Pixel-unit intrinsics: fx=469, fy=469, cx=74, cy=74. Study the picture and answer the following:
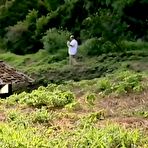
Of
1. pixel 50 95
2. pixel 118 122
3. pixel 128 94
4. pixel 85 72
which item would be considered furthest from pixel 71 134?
pixel 85 72

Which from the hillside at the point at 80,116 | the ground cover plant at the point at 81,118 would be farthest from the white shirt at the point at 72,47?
the ground cover plant at the point at 81,118

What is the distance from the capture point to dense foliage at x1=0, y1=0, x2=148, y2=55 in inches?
824

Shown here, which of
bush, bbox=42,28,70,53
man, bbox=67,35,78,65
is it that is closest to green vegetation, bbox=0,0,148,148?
bush, bbox=42,28,70,53

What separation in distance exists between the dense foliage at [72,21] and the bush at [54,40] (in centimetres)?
6

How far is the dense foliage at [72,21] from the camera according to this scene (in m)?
20.9

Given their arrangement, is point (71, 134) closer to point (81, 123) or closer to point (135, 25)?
point (81, 123)

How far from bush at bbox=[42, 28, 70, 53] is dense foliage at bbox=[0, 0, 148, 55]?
0.19 feet

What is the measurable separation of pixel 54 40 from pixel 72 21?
3175 mm

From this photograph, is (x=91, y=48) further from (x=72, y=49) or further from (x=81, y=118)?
(x=81, y=118)

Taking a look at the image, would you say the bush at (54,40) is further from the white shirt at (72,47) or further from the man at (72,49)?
the white shirt at (72,47)

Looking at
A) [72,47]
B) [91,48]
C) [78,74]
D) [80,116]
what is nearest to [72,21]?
[91,48]

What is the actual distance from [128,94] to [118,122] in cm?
273

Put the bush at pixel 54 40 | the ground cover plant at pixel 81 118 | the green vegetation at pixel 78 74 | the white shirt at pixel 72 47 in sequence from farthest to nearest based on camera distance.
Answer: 1. the bush at pixel 54 40
2. the white shirt at pixel 72 47
3. the green vegetation at pixel 78 74
4. the ground cover plant at pixel 81 118

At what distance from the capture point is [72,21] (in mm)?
24938
